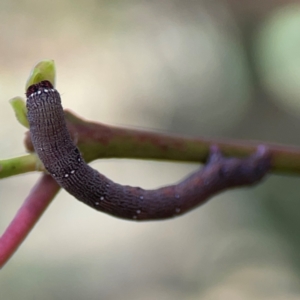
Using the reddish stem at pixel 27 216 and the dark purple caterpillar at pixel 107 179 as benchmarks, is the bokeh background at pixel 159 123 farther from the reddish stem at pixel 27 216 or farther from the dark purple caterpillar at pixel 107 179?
the reddish stem at pixel 27 216

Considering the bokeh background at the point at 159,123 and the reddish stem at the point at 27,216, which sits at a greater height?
the bokeh background at the point at 159,123

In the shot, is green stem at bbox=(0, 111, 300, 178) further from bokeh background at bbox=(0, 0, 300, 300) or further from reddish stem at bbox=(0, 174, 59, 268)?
bokeh background at bbox=(0, 0, 300, 300)

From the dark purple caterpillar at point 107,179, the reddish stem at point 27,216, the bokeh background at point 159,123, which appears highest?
the bokeh background at point 159,123

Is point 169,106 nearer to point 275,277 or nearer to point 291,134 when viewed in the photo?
point 291,134

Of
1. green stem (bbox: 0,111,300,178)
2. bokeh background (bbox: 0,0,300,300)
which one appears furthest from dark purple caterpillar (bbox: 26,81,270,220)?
bokeh background (bbox: 0,0,300,300)

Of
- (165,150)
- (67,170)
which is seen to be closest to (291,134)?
(165,150)

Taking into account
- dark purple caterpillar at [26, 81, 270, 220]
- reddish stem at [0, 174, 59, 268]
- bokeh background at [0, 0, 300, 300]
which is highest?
bokeh background at [0, 0, 300, 300]

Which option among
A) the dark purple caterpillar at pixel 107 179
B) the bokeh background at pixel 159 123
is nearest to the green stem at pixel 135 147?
the dark purple caterpillar at pixel 107 179
